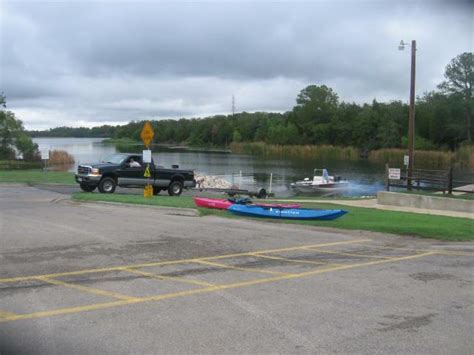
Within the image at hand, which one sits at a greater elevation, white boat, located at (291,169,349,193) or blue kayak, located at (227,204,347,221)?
blue kayak, located at (227,204,347,221)

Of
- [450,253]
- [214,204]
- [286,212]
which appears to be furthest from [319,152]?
[450,253]

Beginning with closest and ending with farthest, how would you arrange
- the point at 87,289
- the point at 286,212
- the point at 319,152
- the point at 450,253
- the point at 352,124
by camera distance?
1. the point at 87,289
2. the point at 450,253
3. the point at 286,212
4. the point at 319,152
5. the point at 352,124

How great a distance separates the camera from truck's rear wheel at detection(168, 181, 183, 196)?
2594cm

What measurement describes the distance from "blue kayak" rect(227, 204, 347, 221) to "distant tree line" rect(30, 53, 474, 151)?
71760 millimetres

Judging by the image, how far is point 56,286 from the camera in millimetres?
7176

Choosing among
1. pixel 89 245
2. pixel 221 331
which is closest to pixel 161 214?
pixel 89 245

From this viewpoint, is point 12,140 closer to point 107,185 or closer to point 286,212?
point 107,185

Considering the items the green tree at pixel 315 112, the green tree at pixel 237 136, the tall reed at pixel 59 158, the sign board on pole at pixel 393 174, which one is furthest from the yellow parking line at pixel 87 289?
the green tree at pixel 237 136

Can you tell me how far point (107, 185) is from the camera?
23953 mm

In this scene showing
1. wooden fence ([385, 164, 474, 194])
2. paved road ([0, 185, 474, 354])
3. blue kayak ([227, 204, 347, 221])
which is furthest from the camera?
wooden fence ([385, 164, 474, 194])

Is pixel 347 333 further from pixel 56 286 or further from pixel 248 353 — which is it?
pixel 56 286

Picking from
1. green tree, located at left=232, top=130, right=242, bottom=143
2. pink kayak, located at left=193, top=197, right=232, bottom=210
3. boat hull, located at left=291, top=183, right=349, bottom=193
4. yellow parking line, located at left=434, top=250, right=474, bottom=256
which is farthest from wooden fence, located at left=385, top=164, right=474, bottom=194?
green tree, located at left=232, top=130, right=242, bottom=143

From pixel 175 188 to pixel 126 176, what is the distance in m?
2.64

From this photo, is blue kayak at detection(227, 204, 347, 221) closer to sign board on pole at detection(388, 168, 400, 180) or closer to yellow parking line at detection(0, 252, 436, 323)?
yellow parking line at detection(0, 252, 436, 323)
